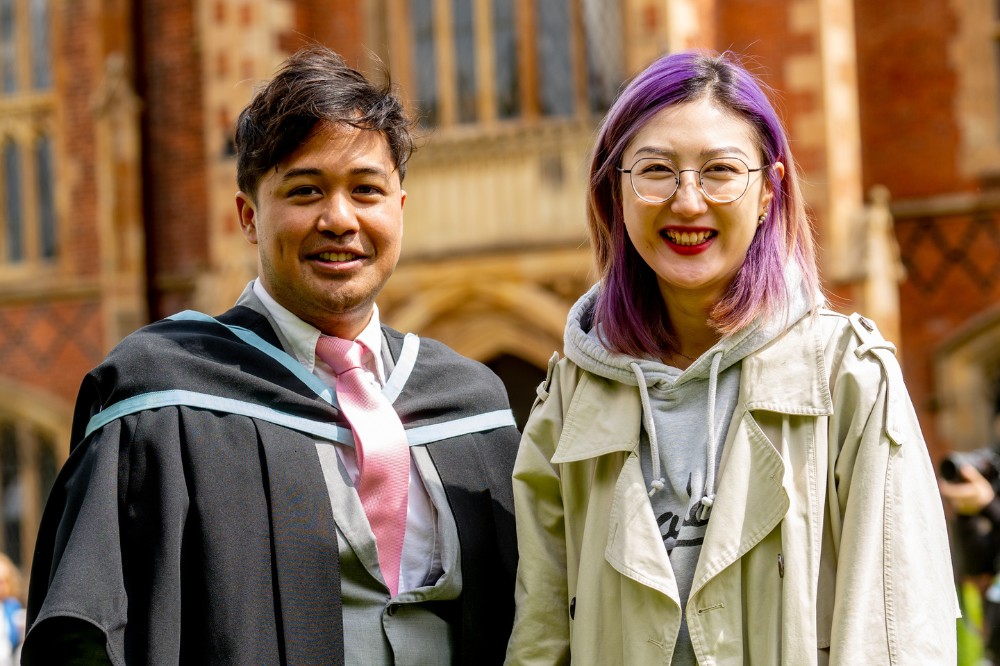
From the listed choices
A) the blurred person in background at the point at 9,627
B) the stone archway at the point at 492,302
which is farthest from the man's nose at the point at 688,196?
the stone archway at the point at 492,302

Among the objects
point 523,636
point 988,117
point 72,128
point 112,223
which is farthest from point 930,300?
point 523,636

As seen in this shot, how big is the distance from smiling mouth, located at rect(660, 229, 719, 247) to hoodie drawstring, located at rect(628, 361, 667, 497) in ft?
0.75

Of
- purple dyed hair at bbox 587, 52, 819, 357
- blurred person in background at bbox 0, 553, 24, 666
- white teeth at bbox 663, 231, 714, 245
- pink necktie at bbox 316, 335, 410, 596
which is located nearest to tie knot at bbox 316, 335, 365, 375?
pink necktie at bbox 316, 335, 410, 596

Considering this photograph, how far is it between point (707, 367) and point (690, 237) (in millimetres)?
229

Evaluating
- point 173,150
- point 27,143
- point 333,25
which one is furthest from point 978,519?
point 27,143

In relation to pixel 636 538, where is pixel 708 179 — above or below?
above

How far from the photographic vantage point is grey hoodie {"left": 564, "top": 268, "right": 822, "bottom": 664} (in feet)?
7.42

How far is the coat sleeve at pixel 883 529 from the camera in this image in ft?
6.95

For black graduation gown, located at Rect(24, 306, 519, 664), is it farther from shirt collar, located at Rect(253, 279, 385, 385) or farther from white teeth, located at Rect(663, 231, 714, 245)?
white teeth, located at Rect(663, 231, 714, 245)

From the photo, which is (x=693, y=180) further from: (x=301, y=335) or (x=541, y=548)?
(x=301, y=335)

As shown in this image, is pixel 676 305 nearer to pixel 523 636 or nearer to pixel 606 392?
pixel 606 392

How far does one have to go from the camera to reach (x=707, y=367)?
233 centimetres

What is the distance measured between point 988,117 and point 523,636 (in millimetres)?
8390

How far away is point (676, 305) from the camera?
2451mm
